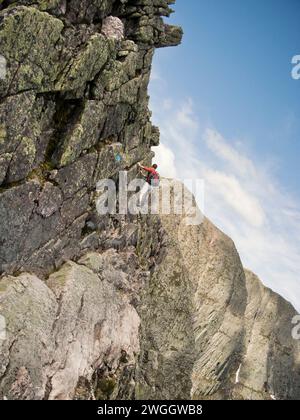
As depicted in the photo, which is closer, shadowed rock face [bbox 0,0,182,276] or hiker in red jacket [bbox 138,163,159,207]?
shadowed rock face [bbox 0,0,182,276]

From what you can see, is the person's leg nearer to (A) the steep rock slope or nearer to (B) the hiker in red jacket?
(B) the hiker in red jacket

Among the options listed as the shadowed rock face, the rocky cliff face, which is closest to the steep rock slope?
the rocky cliff face

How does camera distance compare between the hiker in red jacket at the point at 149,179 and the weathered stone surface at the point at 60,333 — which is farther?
the hiker in red jacket at the point at 149,179

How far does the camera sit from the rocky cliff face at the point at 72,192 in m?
29.3

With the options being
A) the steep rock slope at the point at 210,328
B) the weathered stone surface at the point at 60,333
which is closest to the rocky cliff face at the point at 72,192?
the weathered stone surface at the point at 60,333

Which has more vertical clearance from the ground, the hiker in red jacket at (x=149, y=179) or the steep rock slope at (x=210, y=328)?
the hiker in red jacket at (x=149, y=179)

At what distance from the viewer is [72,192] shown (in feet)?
123

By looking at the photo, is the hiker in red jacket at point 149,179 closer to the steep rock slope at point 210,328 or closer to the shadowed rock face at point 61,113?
the shadowed rock face at point 61,113

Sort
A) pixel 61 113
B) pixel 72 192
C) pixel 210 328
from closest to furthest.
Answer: pixel 61 113 < pixel 72 192 < pixel 210 328

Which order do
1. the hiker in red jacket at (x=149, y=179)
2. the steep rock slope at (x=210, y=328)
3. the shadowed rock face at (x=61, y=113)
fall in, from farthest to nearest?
the steep rock slope at (x=210, y=328) < the hiker in red jacket at (x=149, y=179) < the shadowed rock face at (x=61, y=113)

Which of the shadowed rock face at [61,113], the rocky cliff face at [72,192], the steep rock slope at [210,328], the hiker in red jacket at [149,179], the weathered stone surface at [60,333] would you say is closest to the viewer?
the weathered stone surface at [60,333]

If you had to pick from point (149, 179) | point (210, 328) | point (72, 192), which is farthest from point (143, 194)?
point (210, 328)

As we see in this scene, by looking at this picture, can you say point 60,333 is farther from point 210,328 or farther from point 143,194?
point 210,328

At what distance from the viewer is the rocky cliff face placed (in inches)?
1153
